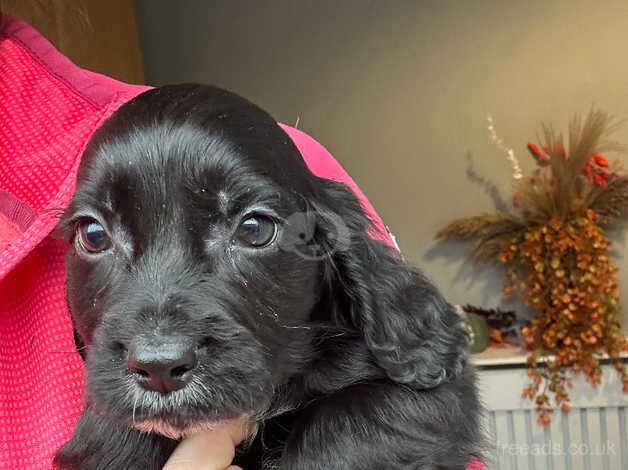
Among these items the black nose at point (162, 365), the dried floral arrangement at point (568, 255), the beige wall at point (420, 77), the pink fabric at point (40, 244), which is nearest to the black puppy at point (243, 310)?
the black nose at point (162, 365)

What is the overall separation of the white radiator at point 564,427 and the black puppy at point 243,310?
2355 millimetres

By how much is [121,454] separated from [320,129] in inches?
A: 124

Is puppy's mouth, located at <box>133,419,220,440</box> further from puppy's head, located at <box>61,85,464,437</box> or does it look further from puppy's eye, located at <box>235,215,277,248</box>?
puppy's eye, located at <box>235,215,277,248</box>

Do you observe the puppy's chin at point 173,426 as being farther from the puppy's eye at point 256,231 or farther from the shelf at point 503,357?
the shelf at point 503,357

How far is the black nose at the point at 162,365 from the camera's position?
744mm

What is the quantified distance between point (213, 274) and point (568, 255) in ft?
8.76

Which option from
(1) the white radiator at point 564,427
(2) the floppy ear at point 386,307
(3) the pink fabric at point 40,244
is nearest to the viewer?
(2) the floppy ear at point 386,307

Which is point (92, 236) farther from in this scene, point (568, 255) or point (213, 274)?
point (568, 255)

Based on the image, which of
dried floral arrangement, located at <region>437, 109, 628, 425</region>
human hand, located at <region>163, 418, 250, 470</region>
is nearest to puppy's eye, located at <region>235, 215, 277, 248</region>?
human hand, located at <region>163, 418, 250, 470</region>

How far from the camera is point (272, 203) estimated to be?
36.4 inches

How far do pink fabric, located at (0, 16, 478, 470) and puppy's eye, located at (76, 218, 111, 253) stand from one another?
0.40ft

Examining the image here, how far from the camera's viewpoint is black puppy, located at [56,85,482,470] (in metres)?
0.80

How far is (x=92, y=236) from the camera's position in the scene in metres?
0.94

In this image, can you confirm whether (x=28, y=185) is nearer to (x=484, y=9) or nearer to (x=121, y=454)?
(x=121, y=454)
